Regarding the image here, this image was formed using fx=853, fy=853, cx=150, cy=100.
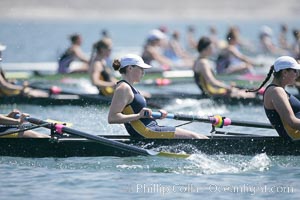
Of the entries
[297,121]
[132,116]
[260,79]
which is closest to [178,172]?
[132,116]

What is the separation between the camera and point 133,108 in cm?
1190

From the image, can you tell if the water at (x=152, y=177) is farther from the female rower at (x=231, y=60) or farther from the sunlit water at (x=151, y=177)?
the female rower at (x=231, y=60)

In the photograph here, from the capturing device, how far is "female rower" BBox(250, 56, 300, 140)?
1162cm

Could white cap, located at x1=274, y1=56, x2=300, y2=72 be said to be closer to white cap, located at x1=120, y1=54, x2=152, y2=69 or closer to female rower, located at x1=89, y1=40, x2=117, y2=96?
white cap, located at x1=120, y1=54, x2=152, y2=69

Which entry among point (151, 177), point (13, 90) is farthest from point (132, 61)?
point (13, 90)

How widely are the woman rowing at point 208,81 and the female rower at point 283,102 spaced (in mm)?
6180

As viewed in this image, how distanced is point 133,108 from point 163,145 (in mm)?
667

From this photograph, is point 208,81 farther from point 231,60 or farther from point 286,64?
point 286,64

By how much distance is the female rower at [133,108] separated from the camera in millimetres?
11711

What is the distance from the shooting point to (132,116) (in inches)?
461

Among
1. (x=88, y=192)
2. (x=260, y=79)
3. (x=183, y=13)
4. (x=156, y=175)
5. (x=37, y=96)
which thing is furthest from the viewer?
(x=183, y=13)

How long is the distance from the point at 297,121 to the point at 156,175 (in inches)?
80.8

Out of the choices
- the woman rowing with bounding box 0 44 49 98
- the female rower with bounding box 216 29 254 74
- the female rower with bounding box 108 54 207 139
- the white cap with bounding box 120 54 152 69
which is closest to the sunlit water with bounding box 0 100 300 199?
the female rower with bounding box 108 54 207 139

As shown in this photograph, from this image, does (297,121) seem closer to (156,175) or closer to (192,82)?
(156,175)
